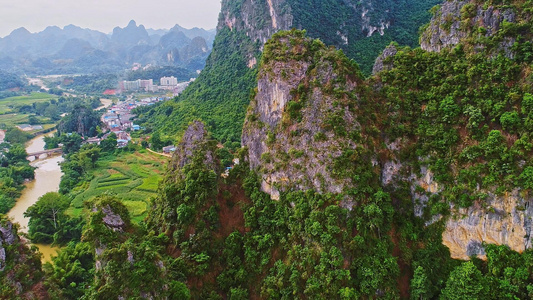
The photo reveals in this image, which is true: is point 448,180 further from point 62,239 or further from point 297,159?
point 62,239

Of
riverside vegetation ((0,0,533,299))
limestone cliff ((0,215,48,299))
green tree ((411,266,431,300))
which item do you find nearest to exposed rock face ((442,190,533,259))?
riverside vegetation ((0,0,533,299))

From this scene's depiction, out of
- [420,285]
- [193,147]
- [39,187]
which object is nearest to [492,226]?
[420,285]

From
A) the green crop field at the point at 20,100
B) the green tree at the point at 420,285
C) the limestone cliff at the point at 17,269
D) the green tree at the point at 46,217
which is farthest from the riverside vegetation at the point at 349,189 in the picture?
the green crop field at the point at 20,100

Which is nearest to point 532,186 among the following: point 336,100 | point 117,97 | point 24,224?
point 336,100

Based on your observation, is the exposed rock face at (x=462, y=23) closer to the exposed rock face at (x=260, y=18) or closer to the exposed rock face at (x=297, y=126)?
the exposed rock face at (x=297, y=126)

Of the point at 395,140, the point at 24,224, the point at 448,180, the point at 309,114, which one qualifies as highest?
the point at 309,114

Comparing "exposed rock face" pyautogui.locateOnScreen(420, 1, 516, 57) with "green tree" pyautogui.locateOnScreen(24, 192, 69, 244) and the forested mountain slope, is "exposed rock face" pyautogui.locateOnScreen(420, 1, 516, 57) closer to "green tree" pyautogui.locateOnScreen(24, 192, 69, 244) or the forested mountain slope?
the forested mountain slope

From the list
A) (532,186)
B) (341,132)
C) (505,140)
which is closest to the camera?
(532,186)
